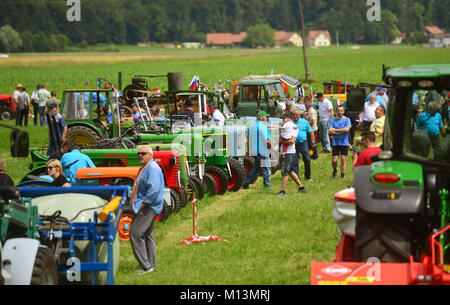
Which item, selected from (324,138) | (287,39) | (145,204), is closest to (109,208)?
(145,204)

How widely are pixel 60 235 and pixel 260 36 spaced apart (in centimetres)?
13512

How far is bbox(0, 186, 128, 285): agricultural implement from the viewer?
617 centimetres

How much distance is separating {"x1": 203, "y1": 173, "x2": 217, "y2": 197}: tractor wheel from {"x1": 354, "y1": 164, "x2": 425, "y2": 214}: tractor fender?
8.16 meters

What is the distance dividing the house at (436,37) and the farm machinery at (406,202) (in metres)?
84.2

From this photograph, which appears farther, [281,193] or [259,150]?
[259,150]

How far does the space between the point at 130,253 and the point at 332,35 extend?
10622 centimetres

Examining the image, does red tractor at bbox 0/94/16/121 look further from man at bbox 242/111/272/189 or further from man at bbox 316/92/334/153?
man at bbox 242/111/272/189

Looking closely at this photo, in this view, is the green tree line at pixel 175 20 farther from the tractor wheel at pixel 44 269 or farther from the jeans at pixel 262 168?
the tractor wheel at pixel 44 269

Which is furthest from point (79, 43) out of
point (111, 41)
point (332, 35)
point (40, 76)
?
point (40, 76)

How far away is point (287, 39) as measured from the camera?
446ft

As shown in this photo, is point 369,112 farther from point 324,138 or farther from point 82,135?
point 82,135

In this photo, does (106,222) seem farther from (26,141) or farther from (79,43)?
(79,43)

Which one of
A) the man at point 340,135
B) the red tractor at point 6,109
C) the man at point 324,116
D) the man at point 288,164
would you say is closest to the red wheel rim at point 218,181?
the man at point 288,164

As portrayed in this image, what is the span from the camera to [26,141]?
5371 millimetres
